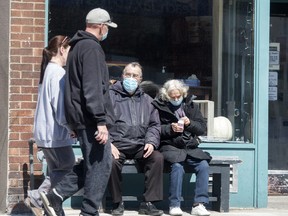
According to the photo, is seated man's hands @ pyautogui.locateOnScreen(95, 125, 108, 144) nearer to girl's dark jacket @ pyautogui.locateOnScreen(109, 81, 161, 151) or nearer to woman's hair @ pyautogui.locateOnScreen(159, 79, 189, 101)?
girl's dark jacket @ pyautogui.locateOnScreen(109, 81, 161, 151)

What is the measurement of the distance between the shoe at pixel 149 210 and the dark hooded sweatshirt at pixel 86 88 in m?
1.67

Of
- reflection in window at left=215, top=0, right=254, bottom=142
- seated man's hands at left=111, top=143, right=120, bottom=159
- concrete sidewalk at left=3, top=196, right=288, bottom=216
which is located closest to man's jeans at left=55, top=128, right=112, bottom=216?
seated man's hands at left=111, top=143, right=120, bottom=159

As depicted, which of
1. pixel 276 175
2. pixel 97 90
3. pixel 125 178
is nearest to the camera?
pixel 97 90

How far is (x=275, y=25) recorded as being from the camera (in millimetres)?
11188

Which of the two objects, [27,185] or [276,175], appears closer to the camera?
[27,185]

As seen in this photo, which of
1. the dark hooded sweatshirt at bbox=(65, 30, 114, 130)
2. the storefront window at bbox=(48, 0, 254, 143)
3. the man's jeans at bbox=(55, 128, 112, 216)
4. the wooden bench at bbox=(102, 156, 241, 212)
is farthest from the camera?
the storefront window at bbox=(48, 0, 254, 143)

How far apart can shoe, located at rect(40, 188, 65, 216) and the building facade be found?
143 centimetres

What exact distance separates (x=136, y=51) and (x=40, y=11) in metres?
1.27

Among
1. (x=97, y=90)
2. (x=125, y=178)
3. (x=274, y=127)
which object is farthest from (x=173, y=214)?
(x=274, y=127)

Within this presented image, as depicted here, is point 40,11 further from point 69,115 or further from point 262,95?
point 262,95

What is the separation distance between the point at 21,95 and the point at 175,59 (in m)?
1.94

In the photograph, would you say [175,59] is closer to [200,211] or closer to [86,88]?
[200,211]

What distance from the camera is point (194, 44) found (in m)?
9.91

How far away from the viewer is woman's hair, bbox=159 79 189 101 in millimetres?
9031
